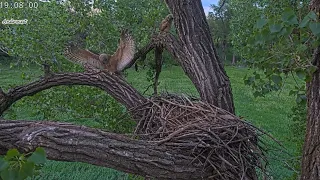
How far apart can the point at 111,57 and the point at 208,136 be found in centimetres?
84

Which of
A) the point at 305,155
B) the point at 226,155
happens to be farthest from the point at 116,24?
the point at 305,155

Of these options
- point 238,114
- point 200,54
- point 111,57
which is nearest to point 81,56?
point 111,57

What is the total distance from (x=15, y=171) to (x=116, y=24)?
99.3 inches

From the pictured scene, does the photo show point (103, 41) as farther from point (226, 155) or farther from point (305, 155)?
point (305, 155)

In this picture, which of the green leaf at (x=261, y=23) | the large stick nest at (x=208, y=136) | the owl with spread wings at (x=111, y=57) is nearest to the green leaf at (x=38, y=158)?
the green leaf at (x=261, y=23)

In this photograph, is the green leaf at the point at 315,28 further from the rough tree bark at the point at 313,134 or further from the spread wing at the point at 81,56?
the spread wing at the point at 81,56

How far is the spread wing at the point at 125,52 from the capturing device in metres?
1.97

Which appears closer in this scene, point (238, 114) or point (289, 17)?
point (289, 17)

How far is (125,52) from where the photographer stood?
199 centimetres

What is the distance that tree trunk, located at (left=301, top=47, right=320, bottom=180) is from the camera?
1170 millimetres

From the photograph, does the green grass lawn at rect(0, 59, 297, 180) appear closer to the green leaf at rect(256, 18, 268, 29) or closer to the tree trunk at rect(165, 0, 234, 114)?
the tree trunk at rect(165, 0, 234, 114)

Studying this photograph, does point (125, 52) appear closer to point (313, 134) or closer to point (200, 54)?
point (200, 54)

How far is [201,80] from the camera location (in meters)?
1.77

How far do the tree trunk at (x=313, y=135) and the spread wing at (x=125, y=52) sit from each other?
3.25 ft
